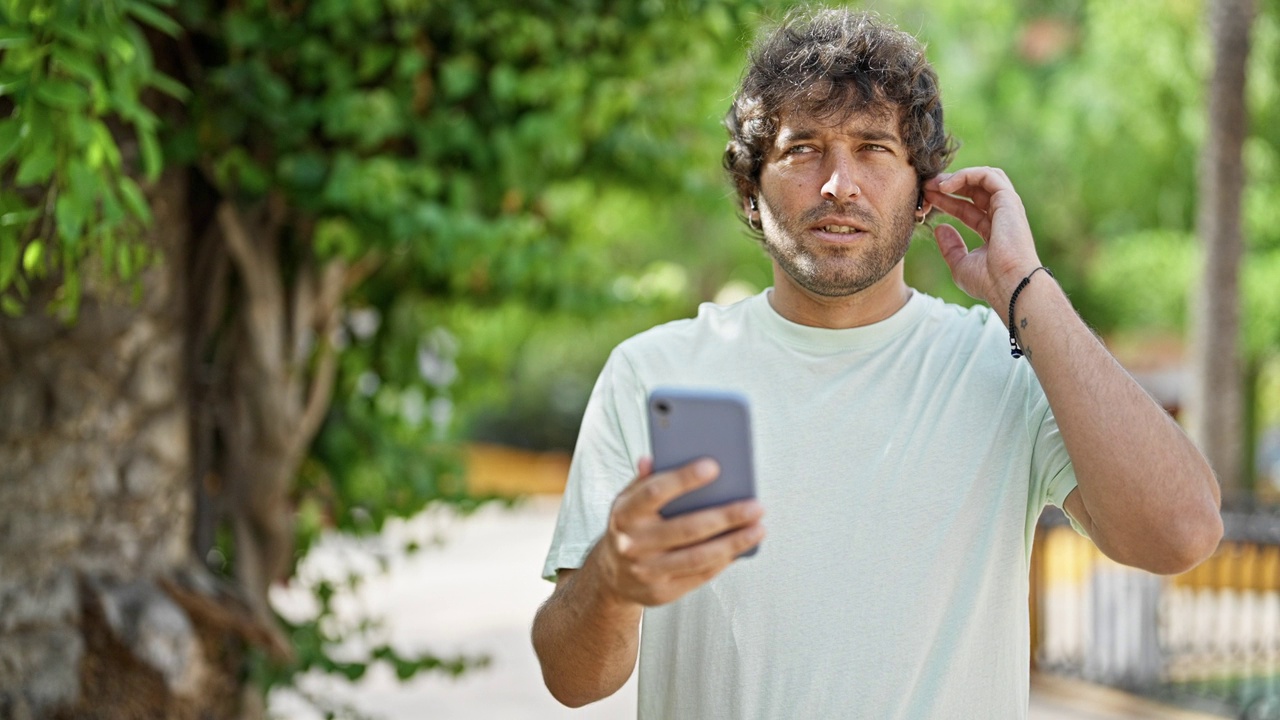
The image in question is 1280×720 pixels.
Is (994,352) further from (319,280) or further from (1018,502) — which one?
(319,280)

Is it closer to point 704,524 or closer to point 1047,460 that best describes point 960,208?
point 1047,460

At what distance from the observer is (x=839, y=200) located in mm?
1960

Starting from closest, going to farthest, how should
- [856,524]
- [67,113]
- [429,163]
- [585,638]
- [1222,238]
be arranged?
1. [585,638]
2. [856,524]
3. [67,113]
4. [429,163]
5. [1222,238]

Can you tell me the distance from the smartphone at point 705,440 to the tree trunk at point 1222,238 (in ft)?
30.2

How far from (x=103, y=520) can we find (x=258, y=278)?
0.77 m

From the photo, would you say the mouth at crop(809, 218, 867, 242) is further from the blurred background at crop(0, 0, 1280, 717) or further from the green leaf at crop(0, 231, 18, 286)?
the green leaf at crop(0, 231, 18, 286)

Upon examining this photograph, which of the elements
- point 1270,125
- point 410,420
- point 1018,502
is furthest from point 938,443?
point 1270,125

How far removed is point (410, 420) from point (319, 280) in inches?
27.0

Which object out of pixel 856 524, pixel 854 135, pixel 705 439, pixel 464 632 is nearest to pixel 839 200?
pixel 854 135

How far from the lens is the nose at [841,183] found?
1.95 m

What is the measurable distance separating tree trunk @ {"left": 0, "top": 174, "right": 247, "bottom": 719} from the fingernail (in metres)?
2.10

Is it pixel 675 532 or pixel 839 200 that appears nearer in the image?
pixel 675 532

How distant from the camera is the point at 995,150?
16.5 metres

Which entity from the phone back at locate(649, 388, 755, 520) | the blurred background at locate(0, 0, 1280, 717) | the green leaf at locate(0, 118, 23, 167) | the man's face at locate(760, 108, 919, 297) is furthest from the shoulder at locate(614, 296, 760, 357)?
the green leaf at locate(0, 118, 23, 167)
